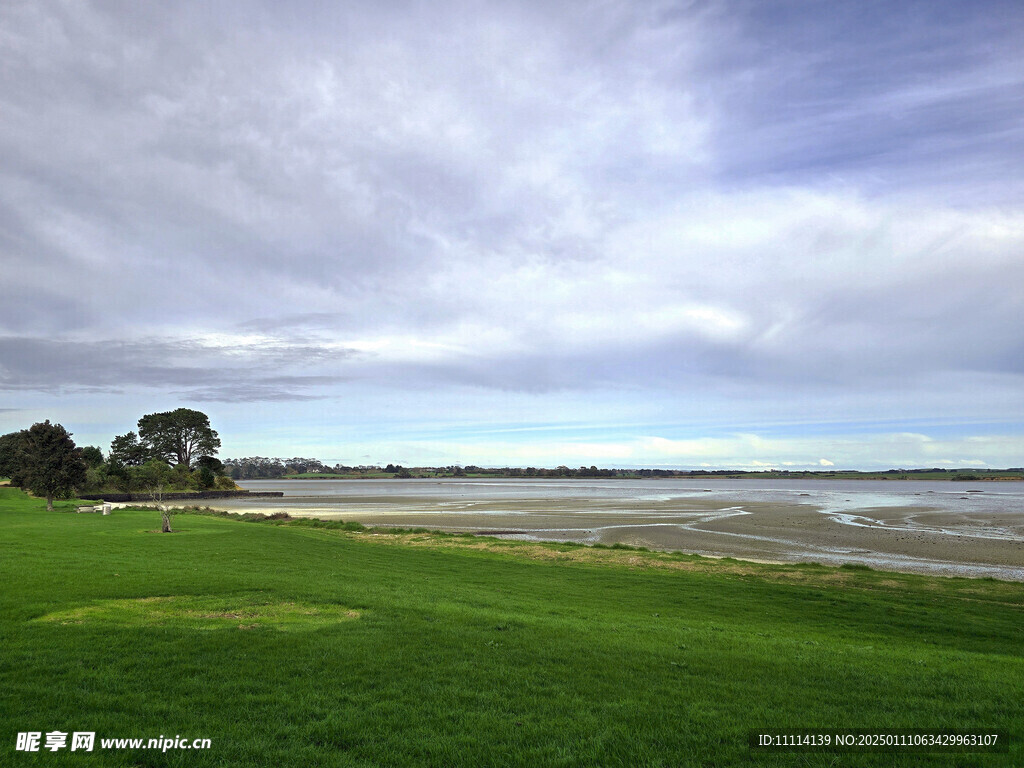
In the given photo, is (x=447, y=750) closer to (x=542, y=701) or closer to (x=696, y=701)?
(x=542, y=701)

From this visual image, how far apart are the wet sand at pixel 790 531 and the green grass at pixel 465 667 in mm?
Result: 15892

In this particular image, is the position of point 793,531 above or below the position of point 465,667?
below

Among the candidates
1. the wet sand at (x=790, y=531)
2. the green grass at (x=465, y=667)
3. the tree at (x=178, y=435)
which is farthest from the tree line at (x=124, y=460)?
the green grass at (x=465, y=667)

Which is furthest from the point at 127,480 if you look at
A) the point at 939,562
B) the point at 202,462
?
the point at 939,562

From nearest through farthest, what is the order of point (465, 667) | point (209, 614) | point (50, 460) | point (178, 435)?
point (465, 667)
point (209, 614)
point (50, 460)
point (178, 435)

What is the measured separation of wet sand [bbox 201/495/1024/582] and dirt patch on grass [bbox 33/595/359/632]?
27.5m

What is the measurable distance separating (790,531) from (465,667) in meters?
44.1

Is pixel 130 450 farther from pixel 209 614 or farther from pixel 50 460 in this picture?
pixel 209 614

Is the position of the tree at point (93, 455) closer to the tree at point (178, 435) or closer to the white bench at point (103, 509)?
the tree at point (178, 435)

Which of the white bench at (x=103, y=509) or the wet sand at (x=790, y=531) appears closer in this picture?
the wet sand at (x=790, y=531)

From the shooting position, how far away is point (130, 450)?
110625 mm

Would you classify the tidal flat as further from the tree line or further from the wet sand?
the tree line

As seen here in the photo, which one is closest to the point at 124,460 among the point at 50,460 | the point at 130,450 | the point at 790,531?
the point at 130,450

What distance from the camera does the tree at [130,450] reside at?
10881cm
